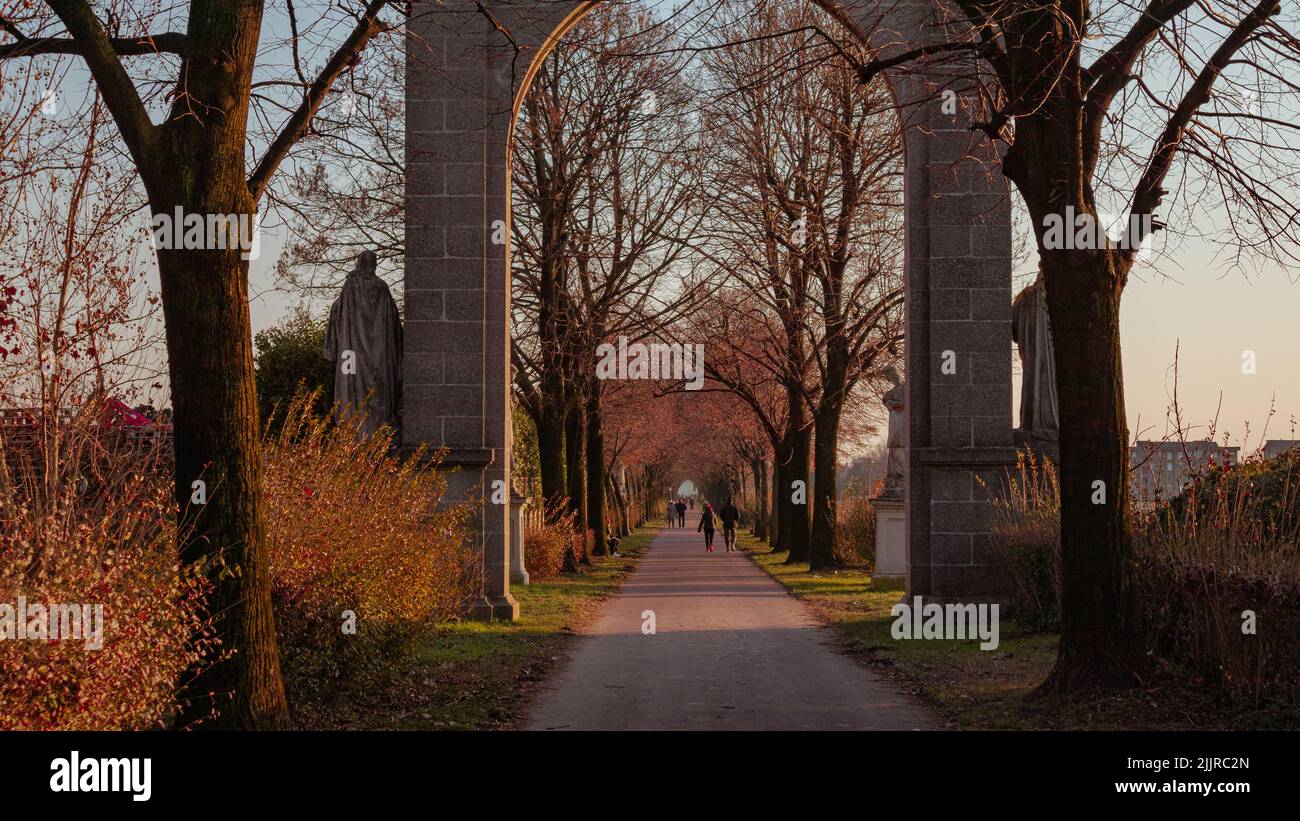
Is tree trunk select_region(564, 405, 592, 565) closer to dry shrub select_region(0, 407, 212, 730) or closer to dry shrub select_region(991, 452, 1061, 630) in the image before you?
dry shrub select_region(991, 452, 1061, 630)

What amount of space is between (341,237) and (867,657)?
50.9 ft

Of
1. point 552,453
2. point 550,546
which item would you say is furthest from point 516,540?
point 552,453

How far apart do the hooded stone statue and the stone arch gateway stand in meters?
0.33

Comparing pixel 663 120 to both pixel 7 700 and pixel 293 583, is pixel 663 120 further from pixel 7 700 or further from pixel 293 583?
pixel 7 700

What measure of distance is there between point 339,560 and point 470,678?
7.13 ft

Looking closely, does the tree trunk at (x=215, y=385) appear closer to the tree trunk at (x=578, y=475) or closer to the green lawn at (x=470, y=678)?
the green lawn at (x=470, y=678)

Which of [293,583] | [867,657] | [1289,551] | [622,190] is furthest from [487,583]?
[622,190]

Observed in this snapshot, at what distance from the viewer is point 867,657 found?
1264 cm

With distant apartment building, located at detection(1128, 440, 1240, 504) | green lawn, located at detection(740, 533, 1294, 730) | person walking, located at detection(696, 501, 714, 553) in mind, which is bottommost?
person walking, located at detection(696, 501, 714, 553)

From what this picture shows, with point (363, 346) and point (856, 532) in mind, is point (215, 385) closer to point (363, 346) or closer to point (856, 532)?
point (363, 346)

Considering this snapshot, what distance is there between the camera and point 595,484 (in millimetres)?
30703

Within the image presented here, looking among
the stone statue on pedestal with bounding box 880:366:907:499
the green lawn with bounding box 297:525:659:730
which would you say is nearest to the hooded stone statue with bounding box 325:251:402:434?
the green lawn with bounding box 297:525:659:730

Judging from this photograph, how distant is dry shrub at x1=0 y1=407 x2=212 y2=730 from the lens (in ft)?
17.4

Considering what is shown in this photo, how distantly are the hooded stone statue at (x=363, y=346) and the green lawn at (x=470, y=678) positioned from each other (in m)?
3.24
